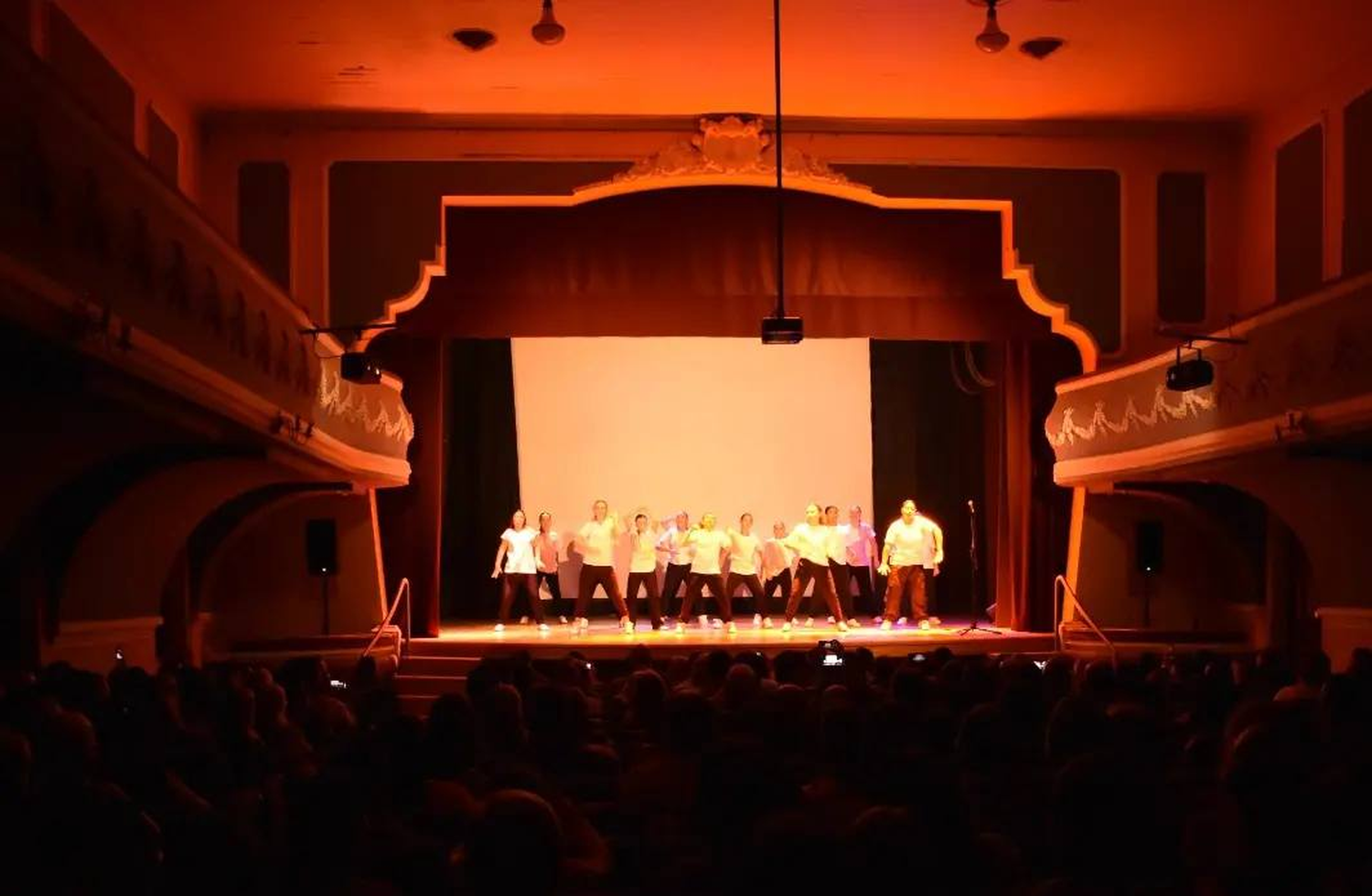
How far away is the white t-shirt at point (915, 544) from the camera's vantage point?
49.3 feet

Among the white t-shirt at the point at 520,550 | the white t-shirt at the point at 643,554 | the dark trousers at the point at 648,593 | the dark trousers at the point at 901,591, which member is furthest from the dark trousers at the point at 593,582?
the dark trousers at the point at 901,591

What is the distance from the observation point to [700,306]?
1409 centimetres

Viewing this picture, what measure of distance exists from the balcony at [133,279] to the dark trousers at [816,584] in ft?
18.9

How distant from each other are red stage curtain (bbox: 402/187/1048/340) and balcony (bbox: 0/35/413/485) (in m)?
3.79

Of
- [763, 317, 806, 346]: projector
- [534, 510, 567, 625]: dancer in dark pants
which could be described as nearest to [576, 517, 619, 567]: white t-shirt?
[534, 510, 567, 625]: dancer in dark pants

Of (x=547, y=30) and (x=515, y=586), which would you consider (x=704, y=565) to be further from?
(x=547, y=30)

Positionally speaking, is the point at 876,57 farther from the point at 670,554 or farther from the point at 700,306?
the point at 670,554

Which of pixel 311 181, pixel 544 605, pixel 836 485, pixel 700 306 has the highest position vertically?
pixel 311 181

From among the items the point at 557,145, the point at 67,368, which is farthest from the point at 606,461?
the point at 67,368

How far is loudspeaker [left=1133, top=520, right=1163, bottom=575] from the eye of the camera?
13.3 m

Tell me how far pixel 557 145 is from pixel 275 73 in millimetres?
2518

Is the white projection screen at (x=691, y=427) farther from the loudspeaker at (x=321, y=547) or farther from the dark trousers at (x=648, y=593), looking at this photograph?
the loudspeaker at (x=321, y=547)

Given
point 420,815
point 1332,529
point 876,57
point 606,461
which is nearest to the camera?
point 420,815

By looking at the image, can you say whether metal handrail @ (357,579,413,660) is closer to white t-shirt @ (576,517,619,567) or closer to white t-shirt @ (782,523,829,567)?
white t-shirt @ (576,517,619,567)
